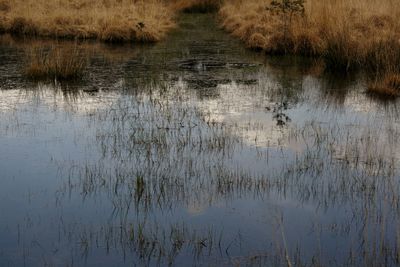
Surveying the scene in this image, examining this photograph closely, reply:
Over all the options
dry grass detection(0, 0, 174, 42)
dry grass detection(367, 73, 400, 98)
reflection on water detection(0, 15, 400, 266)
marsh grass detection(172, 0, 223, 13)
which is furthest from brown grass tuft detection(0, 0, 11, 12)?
dry grass detection(367, 73, 400, 98)

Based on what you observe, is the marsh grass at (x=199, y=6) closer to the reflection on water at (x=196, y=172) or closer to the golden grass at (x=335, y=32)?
the golden grass at (x=335, y=32)

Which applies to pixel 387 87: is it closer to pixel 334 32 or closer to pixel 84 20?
pixel 334 32

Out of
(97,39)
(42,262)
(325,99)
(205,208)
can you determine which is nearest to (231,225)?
(205,208)

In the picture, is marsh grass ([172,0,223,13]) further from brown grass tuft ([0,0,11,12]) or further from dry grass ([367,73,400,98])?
dry grass ([367,73,400,98])

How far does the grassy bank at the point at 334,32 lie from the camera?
36.8ft

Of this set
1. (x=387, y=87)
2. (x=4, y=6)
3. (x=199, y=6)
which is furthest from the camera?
(x=199, y=6)

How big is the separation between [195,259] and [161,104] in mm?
A: 4691

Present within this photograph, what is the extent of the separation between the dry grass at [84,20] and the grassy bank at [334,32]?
93.0 inches

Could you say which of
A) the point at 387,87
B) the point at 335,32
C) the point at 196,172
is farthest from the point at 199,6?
the point at 196,172

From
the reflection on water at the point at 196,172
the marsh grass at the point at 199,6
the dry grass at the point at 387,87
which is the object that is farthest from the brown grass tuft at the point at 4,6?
the dry grass at the point at 387,87

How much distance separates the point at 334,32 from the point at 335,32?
0.02 meters

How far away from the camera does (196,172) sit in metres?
6.19

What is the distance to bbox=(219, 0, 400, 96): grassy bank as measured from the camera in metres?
11.2

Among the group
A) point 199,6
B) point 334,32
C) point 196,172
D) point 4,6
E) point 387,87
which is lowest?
point 196,172
